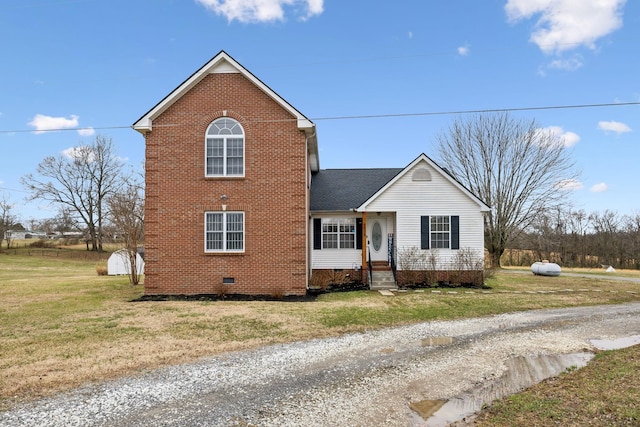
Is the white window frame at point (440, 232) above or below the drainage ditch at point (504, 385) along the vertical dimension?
above

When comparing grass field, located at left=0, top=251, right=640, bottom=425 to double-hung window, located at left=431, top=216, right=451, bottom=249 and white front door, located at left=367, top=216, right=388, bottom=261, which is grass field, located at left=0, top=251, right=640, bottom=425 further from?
white front door, located at left=367, top=216, right=388, bottom=261

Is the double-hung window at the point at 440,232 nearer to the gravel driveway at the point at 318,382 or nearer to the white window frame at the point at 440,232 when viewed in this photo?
the white window frame at the point at 440,232

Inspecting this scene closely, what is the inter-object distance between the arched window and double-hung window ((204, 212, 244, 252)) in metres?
1.53

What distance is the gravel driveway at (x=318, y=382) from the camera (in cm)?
480

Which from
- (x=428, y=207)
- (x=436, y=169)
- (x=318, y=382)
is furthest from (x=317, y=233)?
(x=318, y=382)

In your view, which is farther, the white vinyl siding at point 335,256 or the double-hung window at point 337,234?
the double-hung window at point 337,234

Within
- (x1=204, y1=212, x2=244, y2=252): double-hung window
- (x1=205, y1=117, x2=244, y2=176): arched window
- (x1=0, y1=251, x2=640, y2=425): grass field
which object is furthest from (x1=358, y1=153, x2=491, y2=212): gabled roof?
(x1=205, y1=117, x2=244, y2=176): arched window

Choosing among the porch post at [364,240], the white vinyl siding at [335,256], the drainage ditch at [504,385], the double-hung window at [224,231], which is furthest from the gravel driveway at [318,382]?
the white vinyl siding at [335,256]

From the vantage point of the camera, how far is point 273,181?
15.2 meters

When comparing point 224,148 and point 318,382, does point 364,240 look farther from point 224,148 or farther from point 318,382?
point 318,382

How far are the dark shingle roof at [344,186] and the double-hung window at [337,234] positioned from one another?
73 cm

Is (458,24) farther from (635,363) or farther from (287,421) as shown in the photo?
(287,421)

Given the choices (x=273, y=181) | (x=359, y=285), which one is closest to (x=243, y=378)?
(x=273, y=181)

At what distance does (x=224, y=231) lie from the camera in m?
15.2
